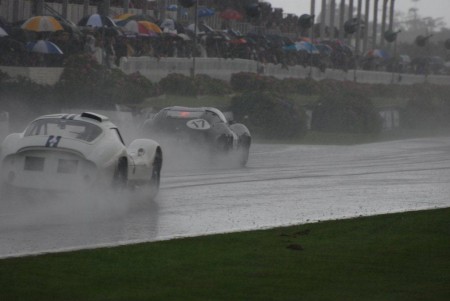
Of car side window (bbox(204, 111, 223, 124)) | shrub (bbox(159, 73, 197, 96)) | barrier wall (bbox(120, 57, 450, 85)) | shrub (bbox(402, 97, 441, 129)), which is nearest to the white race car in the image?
car side window (bbox(204, 111, 223, 124))

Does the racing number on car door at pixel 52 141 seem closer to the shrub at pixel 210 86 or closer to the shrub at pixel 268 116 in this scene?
the shrub at pixel 268 116

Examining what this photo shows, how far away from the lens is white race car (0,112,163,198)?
15.4m

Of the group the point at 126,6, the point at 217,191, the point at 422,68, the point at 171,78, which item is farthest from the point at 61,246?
the point at 422,68

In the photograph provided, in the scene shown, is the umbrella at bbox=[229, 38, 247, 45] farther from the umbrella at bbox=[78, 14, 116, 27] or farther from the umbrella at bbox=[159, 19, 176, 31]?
the umbrella at bbox=[78, 14, 116, 27]

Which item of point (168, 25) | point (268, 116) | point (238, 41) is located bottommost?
point (268, 116)

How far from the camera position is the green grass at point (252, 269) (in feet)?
30.3

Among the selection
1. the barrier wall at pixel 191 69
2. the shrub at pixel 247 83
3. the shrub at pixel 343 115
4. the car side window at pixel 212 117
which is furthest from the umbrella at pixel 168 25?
the car side window at pixel 212 117

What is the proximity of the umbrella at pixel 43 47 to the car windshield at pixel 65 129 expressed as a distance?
62.5 ft

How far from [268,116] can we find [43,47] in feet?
30.1

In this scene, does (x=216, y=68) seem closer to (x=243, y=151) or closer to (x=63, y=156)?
(x=243, y=151)

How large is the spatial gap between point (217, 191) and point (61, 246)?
7426 mm

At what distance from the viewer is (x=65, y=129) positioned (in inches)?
634

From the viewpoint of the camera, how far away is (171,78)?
143ft

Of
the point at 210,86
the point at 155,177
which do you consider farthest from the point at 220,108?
the point at 155,177
